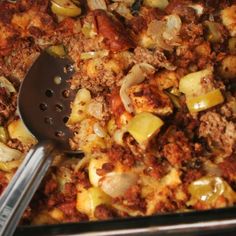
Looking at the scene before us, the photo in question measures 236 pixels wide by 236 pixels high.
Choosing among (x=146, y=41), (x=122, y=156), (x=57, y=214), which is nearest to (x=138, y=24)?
(x=146, y=41)

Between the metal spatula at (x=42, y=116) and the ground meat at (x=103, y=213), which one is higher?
the metal spatula at (x=42, y=116)

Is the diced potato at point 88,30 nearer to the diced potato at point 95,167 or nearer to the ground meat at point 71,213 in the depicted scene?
A: the diced potato at point 95,167

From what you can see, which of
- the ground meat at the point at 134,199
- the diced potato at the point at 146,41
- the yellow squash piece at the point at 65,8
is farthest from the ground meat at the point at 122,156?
the yellow squash piece at the point at 65,8

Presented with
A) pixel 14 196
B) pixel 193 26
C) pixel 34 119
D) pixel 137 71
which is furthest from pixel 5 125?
pixel 193 26

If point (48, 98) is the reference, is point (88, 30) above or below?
above

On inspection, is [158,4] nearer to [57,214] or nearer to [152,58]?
[152,58]

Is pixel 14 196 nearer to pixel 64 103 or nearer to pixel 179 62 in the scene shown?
pixel 64 103

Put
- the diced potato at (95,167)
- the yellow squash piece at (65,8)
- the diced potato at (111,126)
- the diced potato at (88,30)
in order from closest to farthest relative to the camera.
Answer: the diced potato at (95,167)
the diced potato at (111,126)
the diced potato at (88,30)
the yellow squash piece at (65,8)
